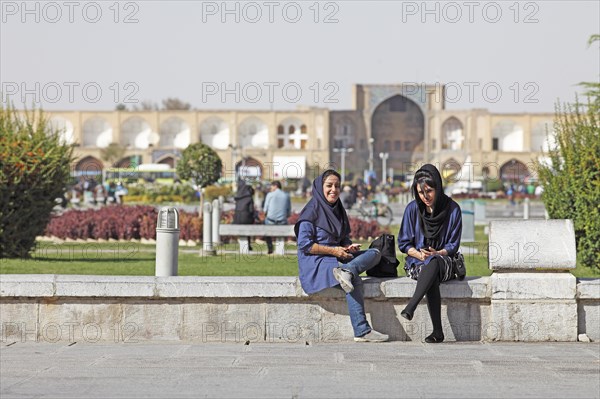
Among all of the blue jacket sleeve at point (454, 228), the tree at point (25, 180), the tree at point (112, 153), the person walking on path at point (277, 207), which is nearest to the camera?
the blue jacket sleeve at point (454, 228)

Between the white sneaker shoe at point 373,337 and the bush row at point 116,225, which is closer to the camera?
the white sneaker shoe at point 373,337

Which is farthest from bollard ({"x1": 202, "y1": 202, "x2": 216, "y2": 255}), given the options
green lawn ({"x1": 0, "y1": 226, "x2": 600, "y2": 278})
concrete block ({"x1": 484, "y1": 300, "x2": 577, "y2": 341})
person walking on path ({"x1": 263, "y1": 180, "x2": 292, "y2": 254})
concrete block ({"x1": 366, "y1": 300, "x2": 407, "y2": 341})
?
concrete block ({"x1": 484, "y1": 300, "x2": 577, "y2": 341})

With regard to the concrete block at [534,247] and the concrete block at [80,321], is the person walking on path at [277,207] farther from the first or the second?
the concrete block at [534,247]

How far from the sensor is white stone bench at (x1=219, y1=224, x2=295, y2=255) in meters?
15.8

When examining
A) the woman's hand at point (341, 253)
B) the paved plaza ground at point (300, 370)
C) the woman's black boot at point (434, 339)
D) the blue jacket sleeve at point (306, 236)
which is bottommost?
the paved plaza ground at point (300, 370)

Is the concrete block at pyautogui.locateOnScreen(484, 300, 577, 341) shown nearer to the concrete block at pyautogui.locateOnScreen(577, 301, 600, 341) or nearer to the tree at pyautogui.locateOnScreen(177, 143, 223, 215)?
the concrete block at pyautogui.locateOnScreen(577, 301, 600, 341)

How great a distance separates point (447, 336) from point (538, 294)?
664mm

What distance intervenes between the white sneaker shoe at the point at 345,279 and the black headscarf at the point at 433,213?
2.39ft

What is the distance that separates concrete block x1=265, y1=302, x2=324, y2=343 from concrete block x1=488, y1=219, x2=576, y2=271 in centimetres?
121

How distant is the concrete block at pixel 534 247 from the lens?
7.54 meters

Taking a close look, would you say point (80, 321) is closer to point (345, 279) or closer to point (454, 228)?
point (345, 279)

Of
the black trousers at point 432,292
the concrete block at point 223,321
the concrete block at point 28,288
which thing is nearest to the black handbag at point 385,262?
the black trousers at point 432,292

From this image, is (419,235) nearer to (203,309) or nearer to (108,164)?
(203,309)

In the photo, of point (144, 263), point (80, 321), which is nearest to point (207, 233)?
point (144, 263)
